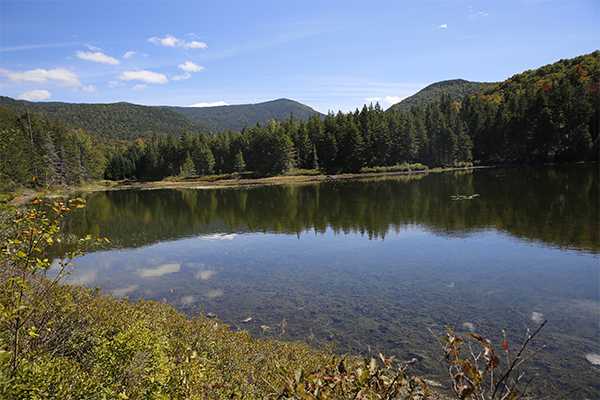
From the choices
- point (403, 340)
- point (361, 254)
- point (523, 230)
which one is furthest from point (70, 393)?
point (523, 230)

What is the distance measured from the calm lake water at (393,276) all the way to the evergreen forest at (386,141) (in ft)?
222

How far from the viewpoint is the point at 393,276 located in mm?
13883

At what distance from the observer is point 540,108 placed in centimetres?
9275

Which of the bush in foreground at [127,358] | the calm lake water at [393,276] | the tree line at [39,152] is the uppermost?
the tree line at [39,152]

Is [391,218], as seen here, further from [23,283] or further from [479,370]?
[23,283]

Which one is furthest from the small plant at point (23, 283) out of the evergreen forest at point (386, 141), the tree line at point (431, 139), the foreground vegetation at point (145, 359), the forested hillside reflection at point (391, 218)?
the tree line at point (431, 139)

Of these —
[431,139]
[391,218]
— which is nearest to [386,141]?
[431,139]

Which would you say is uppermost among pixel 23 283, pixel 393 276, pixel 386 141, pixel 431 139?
pixel 431 139

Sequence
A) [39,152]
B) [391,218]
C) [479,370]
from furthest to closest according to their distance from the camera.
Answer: [39,152]
[391,218]
[479,370]

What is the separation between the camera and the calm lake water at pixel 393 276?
9.13 meters

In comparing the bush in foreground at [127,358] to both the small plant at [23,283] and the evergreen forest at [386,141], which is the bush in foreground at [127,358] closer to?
the small plant at [23,283]

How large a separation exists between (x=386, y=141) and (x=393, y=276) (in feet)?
307

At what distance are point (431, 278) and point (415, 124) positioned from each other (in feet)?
374

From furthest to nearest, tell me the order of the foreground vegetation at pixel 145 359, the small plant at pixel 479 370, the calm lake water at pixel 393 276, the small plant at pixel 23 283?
the calm lake water at pixel 393 276, the small plant at pixel 23 283, the foreground vegetation at pixel 145 359, the small plant at pixel 479 370
